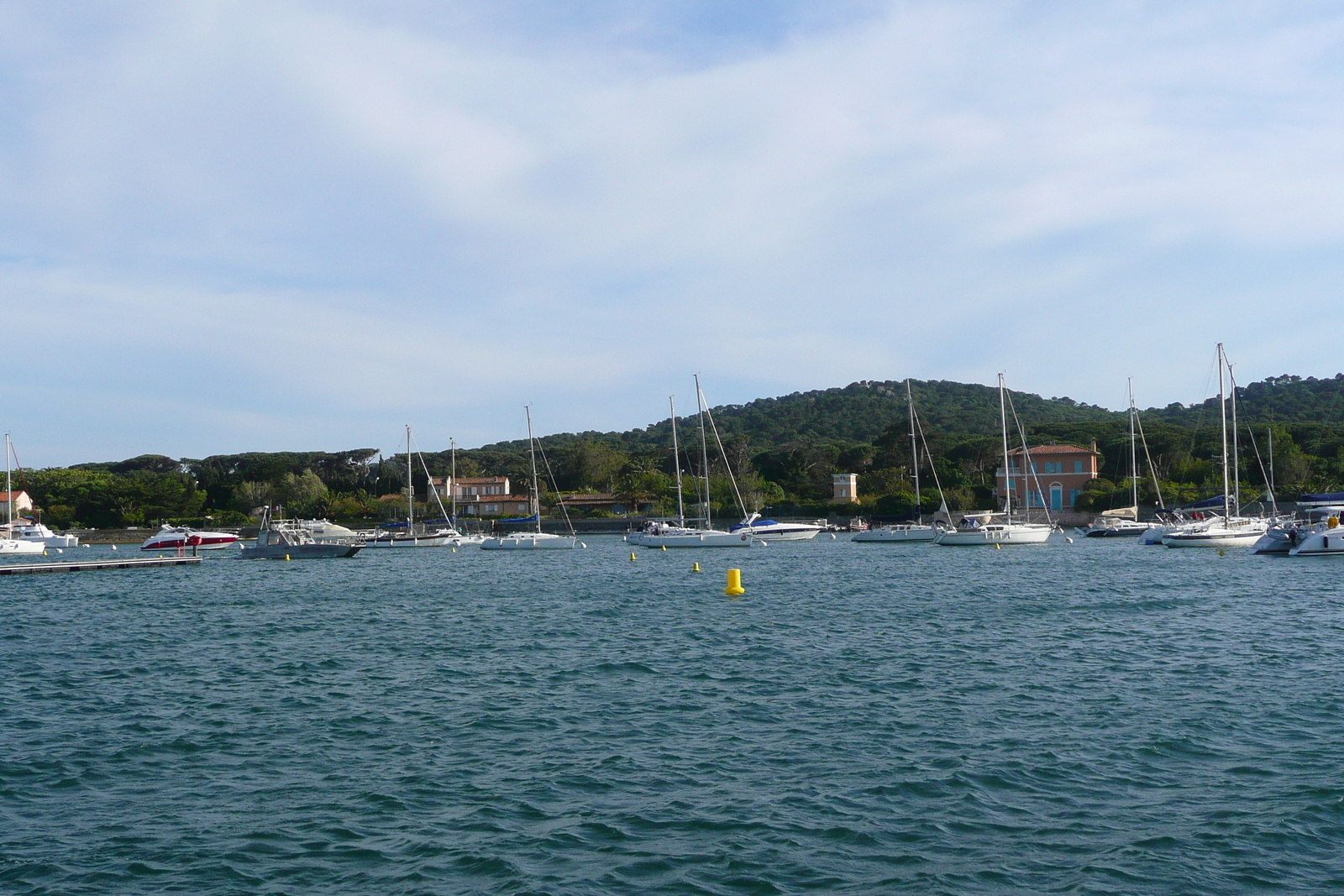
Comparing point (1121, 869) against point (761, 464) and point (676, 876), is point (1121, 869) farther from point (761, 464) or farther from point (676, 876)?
point (761, 464)

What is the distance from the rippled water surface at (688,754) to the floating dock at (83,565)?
27.3 meters

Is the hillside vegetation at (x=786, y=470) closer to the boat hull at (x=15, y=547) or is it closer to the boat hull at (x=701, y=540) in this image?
the boat hull at (x=701, y=540)

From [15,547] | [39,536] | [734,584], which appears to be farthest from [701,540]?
[39,536]

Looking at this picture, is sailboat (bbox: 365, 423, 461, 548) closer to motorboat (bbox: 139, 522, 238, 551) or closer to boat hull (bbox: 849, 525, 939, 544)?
motorboat (bbox: 139, 522, 238, 551)

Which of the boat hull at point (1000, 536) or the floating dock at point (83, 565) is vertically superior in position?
the floating dock at point (83, 565)

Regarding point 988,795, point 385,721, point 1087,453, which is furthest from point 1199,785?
point 1087,453

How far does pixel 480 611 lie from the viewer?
30.5 metres

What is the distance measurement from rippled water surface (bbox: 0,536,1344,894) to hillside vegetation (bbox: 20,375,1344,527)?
70.1 m

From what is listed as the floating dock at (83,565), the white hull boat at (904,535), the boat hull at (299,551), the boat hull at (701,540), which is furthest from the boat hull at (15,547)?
the white hull boat at (904,535)

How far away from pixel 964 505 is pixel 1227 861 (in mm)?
88554

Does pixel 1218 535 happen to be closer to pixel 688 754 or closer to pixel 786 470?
pixel 688 754

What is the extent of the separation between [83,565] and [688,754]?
162ft

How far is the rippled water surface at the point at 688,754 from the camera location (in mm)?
8820

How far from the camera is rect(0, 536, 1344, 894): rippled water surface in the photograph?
347 inches
